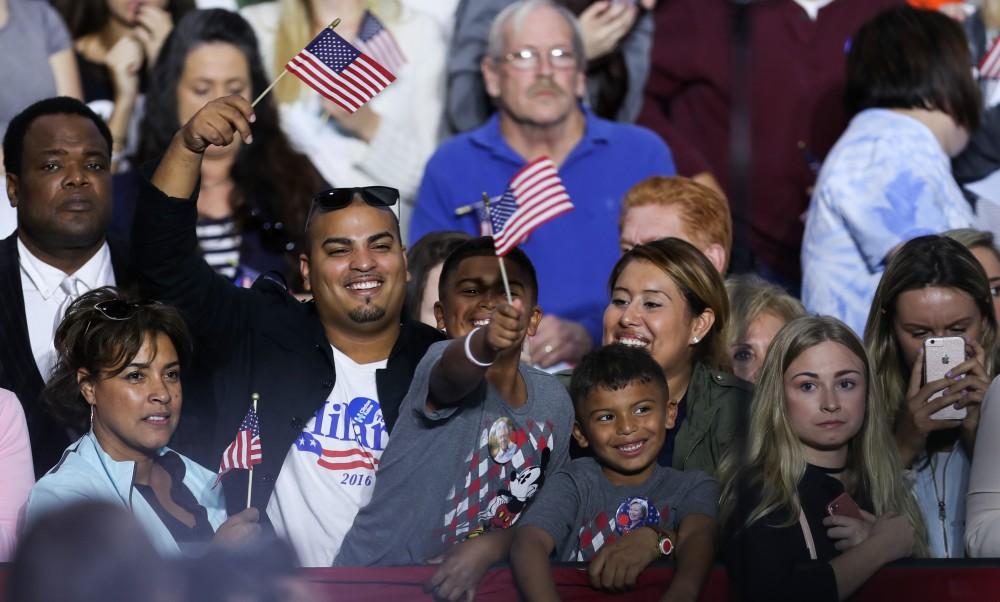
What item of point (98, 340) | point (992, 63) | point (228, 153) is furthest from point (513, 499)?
point (992, 63)

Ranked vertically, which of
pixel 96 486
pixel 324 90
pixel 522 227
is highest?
pixel 324 90

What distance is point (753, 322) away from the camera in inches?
201

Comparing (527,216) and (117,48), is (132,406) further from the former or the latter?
Result: (117,48)

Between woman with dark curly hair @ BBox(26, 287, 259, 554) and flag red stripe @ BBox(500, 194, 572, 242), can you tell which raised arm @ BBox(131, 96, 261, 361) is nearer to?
woman with dark curly hair @ BBox(26, 287, 259, 554)

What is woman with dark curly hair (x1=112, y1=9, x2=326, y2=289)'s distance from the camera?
19.3 ft

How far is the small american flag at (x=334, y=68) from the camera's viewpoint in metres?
4.70

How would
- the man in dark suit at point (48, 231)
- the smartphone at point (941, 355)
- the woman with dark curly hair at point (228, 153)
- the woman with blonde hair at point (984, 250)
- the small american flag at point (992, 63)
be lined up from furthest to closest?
1. the small american flag at point (992, 63)
2. the woman with dark curly hair at point (228, 153)
3. the woman with blonde hair at point (984, 250)
4. the man in dark suit at point (48, 231)
5. the smartphone at point (941, 355)

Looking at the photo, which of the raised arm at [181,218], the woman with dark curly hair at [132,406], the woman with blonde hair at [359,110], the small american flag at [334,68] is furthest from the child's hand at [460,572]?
the woman with blonde hair at [359,110]

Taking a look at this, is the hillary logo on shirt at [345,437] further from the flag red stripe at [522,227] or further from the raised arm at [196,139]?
the raised arm at [196,139]

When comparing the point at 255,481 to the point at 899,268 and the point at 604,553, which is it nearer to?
the point at 604,553

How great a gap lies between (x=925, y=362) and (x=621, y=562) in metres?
1.39

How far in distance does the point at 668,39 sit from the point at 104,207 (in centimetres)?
277

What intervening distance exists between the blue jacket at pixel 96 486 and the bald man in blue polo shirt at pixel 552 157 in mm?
2058

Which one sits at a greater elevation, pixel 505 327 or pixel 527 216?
pixel 527 216
